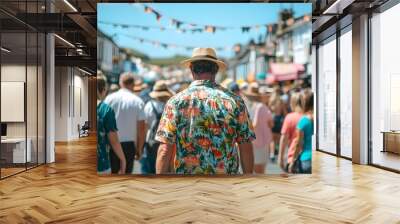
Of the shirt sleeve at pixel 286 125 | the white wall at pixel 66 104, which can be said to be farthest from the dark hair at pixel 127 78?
the white wall at pixel 66 104

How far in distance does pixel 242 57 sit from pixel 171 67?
3.61 ft

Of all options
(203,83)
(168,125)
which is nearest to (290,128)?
(203,83)

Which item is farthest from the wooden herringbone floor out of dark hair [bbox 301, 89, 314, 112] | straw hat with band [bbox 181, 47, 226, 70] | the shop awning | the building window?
the building window

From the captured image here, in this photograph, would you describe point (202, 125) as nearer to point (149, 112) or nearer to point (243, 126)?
point (243, 126)

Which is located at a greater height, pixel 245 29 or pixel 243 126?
pixel 245 29

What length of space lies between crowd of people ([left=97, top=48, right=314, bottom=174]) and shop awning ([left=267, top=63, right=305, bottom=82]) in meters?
0.13

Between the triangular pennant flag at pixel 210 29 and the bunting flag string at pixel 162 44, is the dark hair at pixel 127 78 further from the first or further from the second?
the triangular pennant flag at pixel 210 29

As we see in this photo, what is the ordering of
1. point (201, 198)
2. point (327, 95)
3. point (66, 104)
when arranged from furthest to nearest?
point (66, 104), point (327, 95), point (201, 198)

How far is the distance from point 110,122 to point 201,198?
228 cm

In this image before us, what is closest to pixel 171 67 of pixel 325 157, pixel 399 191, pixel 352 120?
pixel 399 191

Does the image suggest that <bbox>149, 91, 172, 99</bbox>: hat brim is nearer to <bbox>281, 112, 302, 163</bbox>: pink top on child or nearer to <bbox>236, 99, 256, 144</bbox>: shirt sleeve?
<bbox>236, 99, 256, 144</bbox>: shirt sleeve

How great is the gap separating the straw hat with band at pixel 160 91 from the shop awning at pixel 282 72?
5.11ft

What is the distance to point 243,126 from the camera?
6266mm

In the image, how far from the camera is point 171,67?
Result: 6438mm
